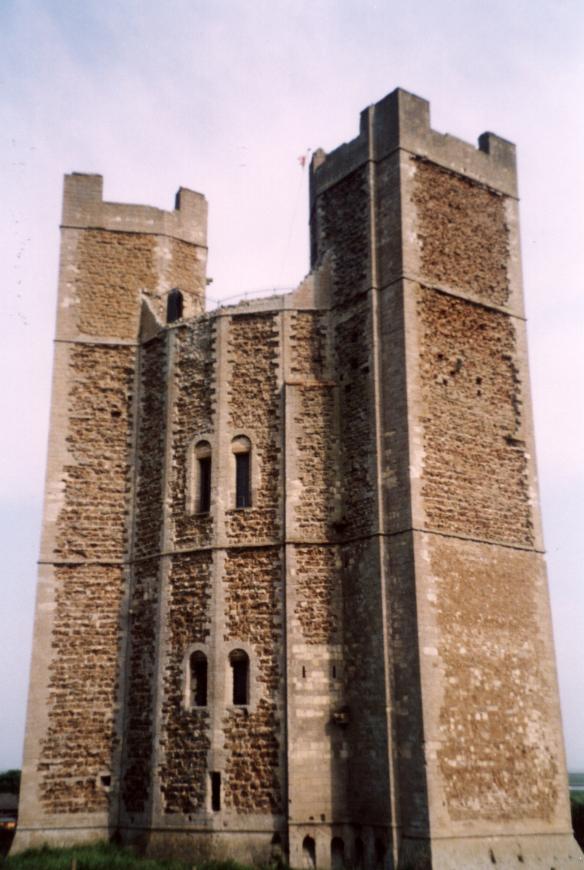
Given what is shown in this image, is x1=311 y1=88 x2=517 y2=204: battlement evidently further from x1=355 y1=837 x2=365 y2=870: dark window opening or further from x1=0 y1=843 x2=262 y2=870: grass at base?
x1=0 y1=843 x2=262 y2=870: grass at base

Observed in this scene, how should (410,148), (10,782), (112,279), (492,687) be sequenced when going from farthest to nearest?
(10,782), (112,279), (410,148), (492,687)

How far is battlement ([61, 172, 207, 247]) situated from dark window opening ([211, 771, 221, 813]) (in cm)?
1122

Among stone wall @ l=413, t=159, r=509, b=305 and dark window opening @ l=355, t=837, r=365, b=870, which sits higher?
stone wall @ l=413, t=159, r=509, b=305

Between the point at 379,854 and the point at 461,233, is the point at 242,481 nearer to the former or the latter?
the point at 461,233

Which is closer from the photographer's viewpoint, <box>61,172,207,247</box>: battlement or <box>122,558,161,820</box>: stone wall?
<box>122,558,161,820</box>: stone wall

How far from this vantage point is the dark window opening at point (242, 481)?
17.7m

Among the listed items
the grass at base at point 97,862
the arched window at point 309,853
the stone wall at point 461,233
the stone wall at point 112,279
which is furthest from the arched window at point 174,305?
the arched window at point 309,853

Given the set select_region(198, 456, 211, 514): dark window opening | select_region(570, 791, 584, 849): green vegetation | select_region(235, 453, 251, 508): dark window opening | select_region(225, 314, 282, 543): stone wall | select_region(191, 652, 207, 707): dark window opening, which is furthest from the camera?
select_region(570, 791, 584, 849): green vegetation

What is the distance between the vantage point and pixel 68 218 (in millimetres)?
20984

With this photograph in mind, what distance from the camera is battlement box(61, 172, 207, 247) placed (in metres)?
20.9

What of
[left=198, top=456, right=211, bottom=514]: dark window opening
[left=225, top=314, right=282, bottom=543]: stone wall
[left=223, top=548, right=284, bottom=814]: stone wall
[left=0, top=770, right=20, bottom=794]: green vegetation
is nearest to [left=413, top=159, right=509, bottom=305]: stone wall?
[left=225, top=314, right=282, bottom=543]: stone wall

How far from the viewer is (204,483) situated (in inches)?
714

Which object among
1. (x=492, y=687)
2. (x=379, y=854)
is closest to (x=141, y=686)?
(x=379, y=854)

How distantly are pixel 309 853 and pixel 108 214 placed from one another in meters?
13.3
